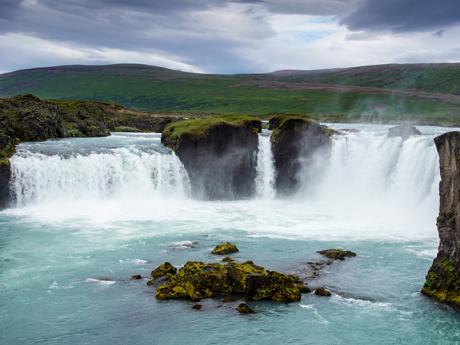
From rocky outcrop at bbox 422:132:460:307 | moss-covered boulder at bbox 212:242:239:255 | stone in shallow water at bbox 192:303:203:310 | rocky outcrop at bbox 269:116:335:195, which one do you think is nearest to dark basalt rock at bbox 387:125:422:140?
rocky outcrop at bbox 269:116:335:195

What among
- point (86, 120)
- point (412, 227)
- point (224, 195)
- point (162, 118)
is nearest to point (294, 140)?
point (224, 195)

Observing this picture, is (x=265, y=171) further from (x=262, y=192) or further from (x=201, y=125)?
(x=201, y=125)

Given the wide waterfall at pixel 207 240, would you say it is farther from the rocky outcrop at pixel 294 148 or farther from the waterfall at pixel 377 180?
the rocky outcrop at pixel 294 148

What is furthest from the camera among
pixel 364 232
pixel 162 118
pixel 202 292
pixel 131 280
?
pixel 162 118

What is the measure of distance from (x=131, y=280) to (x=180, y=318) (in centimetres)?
531

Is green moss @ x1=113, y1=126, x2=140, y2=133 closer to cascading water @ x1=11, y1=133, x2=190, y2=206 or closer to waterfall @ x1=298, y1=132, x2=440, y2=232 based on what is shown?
cascading water @ x1=11, y1=133, x2=190, y2=206

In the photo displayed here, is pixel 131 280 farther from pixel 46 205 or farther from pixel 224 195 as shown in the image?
pixel 224 195

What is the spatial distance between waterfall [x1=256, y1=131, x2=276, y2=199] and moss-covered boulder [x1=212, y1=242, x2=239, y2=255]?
26.1 meters

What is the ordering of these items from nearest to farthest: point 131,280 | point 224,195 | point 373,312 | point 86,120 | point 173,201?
point 373,312 → point 131,280 → point 173,201 → point 224,195 → point 86,120

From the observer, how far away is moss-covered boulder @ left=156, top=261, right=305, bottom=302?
84.0 ft

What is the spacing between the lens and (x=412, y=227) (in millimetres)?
42375

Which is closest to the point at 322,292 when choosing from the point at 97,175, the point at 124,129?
the point at 97,175

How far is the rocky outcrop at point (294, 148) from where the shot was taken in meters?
59.7

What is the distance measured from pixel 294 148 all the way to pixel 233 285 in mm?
35856
